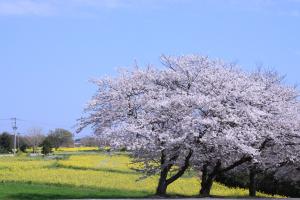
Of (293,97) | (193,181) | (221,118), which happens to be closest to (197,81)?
(221,118)

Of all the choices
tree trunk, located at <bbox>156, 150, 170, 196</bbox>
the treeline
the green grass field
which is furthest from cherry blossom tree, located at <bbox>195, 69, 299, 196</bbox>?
the treeline

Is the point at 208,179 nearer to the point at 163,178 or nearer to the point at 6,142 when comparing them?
the point at 163,178

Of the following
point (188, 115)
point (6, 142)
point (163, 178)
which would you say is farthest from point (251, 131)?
point (6, 142)

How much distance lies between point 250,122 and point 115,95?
6.45 meters

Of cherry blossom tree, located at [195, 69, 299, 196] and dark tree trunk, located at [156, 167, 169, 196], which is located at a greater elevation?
cherry blossom tree, located at [195, 69, 299, 196]

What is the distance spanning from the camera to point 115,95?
27750 mm

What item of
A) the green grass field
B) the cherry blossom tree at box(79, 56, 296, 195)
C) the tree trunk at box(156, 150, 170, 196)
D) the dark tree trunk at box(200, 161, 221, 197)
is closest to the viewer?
the cherry blossom tree at box(79, 56, 296, 195)

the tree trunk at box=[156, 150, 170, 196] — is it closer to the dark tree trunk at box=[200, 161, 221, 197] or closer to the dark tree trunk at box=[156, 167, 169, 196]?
the dark tree trunk at box=[156, 167, 169, 196]

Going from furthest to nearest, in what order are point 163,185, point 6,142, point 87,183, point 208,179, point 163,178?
point 6,142
point 87,183
point 208,179
point 163,178
point 163,185

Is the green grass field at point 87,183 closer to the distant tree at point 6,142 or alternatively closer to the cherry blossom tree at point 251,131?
the cherry blossom tree at point 251,131

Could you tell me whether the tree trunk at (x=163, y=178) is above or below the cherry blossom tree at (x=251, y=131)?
below

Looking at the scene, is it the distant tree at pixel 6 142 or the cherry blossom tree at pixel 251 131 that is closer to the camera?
the cherry blossom tree at pixel 251 131

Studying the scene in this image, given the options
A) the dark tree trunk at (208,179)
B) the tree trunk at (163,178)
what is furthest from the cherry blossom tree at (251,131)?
the tree trunk at (163,178)

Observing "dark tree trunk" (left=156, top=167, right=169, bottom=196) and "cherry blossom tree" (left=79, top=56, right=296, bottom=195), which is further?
"dark tree trunk" (left=156, top=167, right=169, bottom=196)
